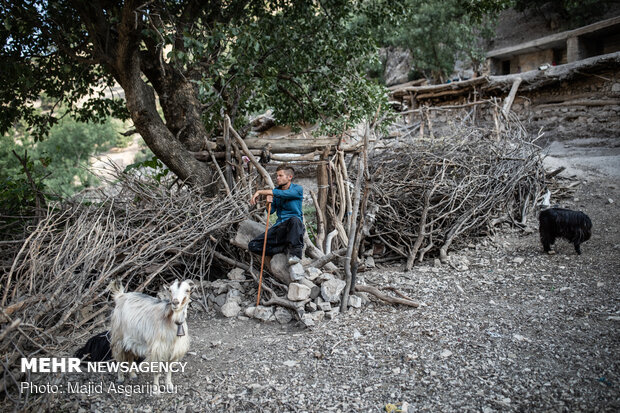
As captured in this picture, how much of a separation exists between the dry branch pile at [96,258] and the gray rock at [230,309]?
0.59m

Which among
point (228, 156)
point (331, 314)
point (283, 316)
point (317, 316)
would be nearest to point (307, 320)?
point (317, 316)

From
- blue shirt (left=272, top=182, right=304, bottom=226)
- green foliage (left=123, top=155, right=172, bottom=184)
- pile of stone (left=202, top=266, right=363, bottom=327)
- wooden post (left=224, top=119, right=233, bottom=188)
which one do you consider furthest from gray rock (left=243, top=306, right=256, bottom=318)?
green foliage (left=123, top=155, right=172, bottom=184)

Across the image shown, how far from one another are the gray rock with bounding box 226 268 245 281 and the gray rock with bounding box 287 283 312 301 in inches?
36.8

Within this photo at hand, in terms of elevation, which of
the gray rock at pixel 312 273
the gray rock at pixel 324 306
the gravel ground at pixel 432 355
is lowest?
the gravel ground at pixel 432 355

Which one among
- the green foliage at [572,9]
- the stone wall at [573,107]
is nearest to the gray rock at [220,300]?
the stone wall at [573,107]

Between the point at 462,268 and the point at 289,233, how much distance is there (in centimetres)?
244

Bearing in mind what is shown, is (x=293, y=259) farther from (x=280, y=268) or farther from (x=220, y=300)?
(x=220, y=300)

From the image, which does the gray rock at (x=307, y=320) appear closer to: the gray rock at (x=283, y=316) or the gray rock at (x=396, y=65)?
the gray rock at (x=283, y=316)

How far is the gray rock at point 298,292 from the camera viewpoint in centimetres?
428

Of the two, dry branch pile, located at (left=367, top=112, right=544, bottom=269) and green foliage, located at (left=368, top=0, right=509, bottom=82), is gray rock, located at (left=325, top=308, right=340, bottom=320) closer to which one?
dry branch pile, located at (left=367, top=112, right=544, bottom=269)

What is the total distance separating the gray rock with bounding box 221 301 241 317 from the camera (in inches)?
176

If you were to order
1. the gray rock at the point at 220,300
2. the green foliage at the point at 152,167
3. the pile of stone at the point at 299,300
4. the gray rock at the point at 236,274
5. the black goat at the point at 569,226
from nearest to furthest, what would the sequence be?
the pile of stone at the point at 299,300, the gray rock at the point at 220,300, the gray rock at the point at 236,274, the black goat at the point at 569,226, the green foliage at the point at 152,167

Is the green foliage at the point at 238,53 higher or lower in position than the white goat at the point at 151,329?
higher

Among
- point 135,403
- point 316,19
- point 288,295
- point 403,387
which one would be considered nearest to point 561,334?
point 403,387
